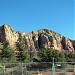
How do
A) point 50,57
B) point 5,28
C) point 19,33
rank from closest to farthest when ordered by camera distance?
1. point 50,57
2. point 5,28
3. point 19,33

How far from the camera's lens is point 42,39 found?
352 ft

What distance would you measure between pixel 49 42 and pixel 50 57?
218 feet

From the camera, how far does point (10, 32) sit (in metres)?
99.2

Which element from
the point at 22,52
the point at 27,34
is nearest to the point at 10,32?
the point at 27,34

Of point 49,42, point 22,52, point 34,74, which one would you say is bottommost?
point 34,74

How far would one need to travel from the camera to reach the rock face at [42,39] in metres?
99.2

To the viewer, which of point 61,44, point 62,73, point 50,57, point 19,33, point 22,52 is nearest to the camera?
point 62,73

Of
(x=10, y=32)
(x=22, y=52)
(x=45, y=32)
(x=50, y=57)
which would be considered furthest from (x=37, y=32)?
(x=50, y=57)

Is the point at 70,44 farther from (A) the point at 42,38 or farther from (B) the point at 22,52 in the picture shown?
(B) the point at 22,52

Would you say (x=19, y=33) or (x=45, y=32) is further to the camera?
(x=45, y=32)

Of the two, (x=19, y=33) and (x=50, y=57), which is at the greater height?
(x=19, y=33)

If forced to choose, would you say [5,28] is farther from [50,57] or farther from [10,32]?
[50,57]

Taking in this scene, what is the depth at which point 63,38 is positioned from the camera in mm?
113375

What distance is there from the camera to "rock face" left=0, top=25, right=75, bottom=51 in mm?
99188
